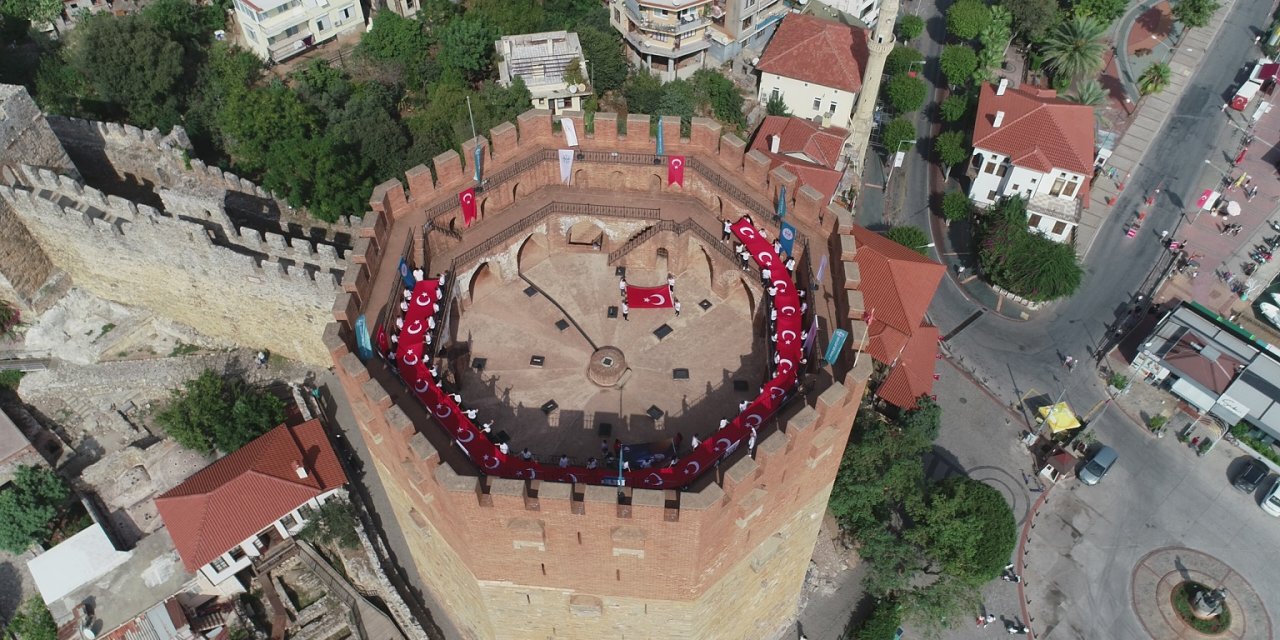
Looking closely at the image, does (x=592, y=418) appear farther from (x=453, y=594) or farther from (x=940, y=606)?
(x=940, y=606)

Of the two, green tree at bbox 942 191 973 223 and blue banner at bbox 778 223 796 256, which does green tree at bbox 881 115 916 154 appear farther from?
blue banner at bbox 778 223 796 256

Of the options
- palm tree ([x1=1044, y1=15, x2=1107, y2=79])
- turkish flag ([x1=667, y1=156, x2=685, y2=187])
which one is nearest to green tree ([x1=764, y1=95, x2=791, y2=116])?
palm tree ([x1=1044, y1=15, x2=1107, y2=79])

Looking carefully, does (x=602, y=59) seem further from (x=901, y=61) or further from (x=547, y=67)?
(x=901, y=61)

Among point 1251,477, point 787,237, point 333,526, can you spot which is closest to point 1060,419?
point 1251,477

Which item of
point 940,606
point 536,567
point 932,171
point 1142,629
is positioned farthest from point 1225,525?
point 536,567

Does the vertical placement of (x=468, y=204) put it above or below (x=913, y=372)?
above

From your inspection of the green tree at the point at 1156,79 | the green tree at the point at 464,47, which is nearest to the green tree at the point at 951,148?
the green tree at the point at 1156,79
